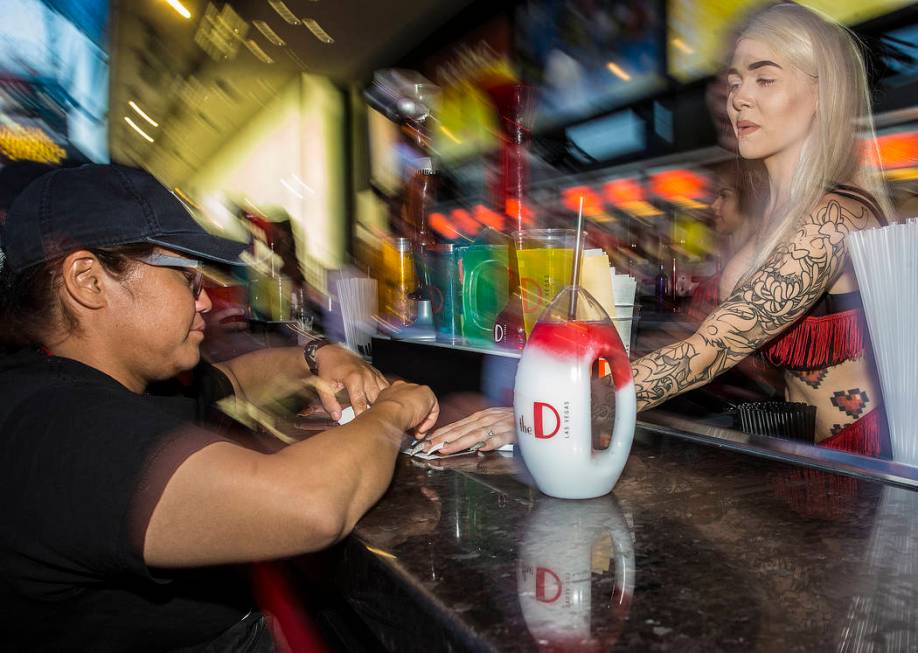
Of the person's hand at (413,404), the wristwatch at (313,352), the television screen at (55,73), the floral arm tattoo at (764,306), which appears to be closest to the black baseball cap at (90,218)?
the person's hand at (413,404)

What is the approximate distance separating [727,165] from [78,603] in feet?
10.8

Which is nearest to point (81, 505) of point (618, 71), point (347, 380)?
point (347, 380)

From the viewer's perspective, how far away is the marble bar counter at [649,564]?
0.53 meters

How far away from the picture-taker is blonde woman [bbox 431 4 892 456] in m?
1.30

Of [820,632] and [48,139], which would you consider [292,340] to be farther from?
[48,139]

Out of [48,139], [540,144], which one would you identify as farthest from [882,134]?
[48,139]

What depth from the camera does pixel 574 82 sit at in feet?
12.4

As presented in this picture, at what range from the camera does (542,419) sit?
0.81 metres

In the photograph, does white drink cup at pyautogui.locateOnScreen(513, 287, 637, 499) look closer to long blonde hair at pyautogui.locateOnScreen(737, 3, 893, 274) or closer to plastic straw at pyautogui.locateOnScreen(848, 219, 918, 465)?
plastic straw at pyautogui.locateOnScreen(848, 219, 918, 465)

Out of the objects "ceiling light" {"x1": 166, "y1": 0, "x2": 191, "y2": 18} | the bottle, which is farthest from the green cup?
"ceiling light" {"x1": 166, "y1": 0, "x2": 191, "y2": 18}

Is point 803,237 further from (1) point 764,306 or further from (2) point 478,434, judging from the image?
(2) point 478,434

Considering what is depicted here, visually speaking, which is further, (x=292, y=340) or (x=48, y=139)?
(x=48, y=139)

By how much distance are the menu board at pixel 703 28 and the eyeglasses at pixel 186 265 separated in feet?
7.09

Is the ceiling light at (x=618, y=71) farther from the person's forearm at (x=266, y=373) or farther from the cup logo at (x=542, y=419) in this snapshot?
the cup logo at (x=542, y=419)
